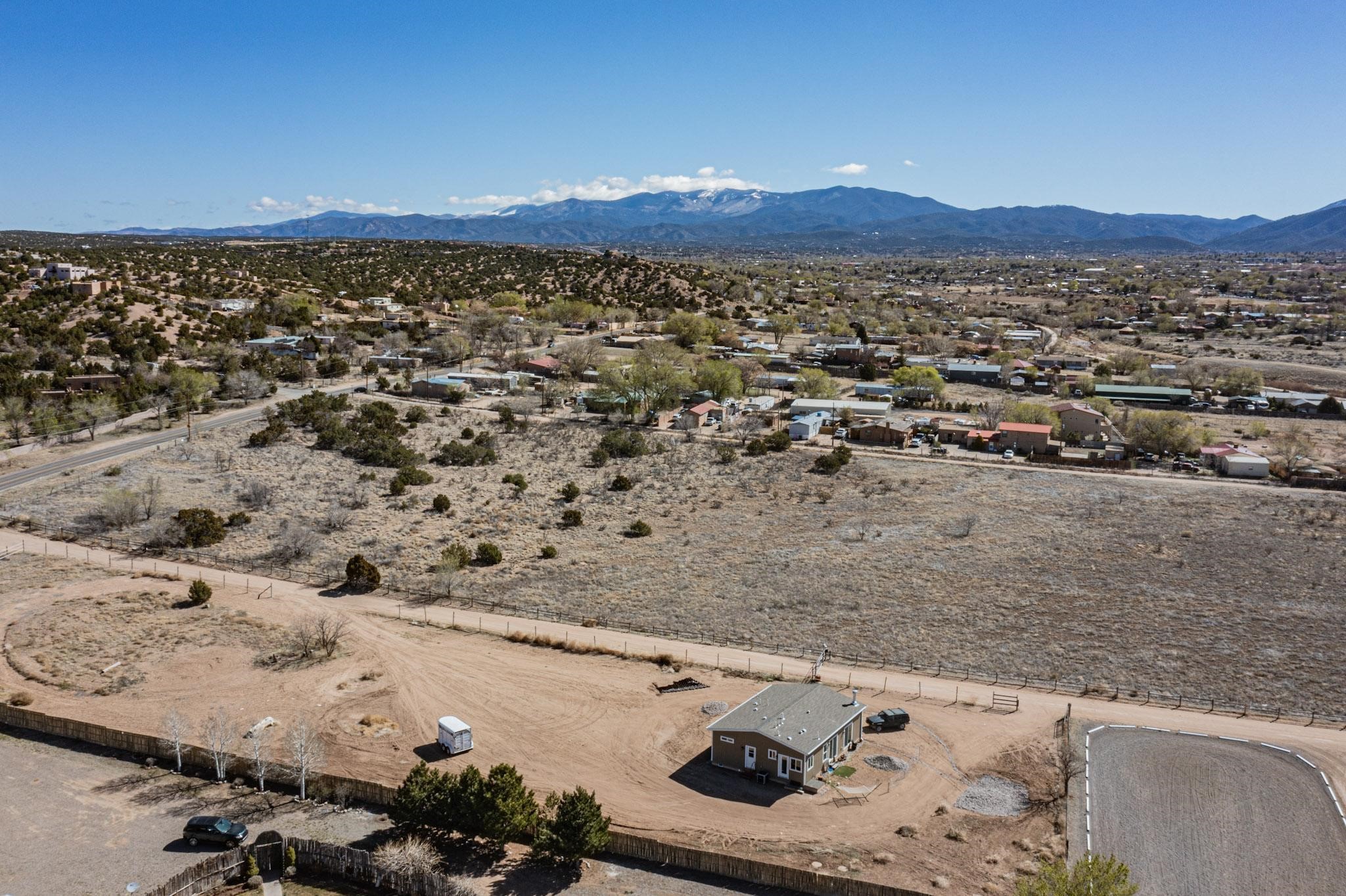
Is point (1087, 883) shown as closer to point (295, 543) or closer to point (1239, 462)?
point (295, 543)

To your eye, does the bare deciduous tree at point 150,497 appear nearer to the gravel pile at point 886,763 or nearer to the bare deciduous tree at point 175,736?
the bare deciduous tree at point 175,736

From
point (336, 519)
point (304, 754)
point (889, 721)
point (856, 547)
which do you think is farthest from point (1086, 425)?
point (304, 754)

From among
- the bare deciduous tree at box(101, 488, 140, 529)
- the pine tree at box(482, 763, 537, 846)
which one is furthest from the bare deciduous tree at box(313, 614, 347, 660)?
the bare deciduous tree at box(101, 488, 140, 529)

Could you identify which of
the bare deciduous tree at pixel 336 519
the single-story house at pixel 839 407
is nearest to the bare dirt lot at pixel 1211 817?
the bare deciduous tree at pixel 336 519

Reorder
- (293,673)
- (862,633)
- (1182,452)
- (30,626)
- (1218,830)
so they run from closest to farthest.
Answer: (1218,830) < (293,673) < (30,626) < (862,633) < (1182,452)

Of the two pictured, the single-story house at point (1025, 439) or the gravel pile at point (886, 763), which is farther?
the single-story house at point (1025, 439)

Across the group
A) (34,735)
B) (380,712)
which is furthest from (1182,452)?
(34,735)

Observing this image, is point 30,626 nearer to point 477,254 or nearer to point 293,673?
point 293,673
